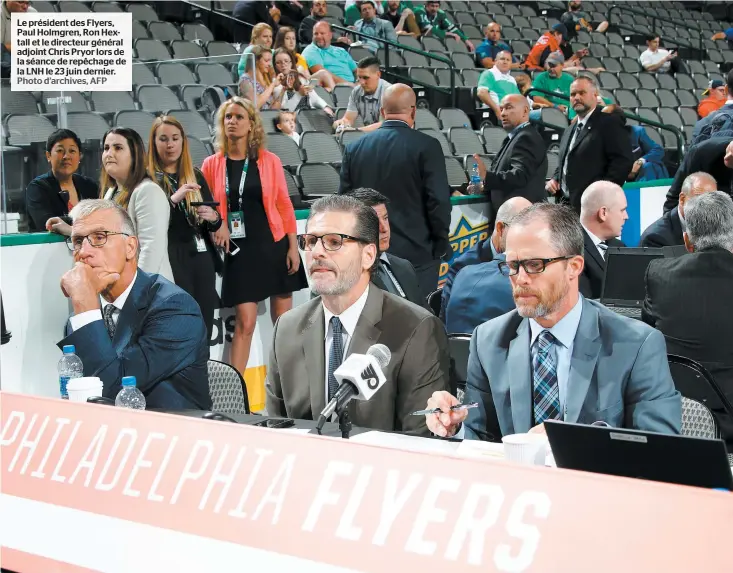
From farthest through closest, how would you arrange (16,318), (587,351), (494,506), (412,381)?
(16,318) < (412,381) < (587,351) < (494,506)

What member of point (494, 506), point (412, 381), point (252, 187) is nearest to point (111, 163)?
point (252, 187)

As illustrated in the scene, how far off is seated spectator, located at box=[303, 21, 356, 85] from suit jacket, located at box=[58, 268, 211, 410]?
7.23 metres

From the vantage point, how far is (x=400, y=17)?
1392 cm

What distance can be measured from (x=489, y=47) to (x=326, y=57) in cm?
387

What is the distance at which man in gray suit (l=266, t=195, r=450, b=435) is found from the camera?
3096 millimetres

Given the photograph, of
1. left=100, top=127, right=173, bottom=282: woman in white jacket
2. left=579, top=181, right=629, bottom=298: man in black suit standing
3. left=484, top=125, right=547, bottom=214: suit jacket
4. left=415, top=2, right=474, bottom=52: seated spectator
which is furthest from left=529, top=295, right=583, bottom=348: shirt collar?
left=415, top=2, right=474, bottom=52: seated spectator

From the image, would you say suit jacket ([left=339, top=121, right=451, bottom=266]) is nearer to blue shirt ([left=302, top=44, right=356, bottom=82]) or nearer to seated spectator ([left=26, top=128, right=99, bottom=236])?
seated spectator ([left=26, top=128, right=99, bottom=236])

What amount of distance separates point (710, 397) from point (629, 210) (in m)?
4.96

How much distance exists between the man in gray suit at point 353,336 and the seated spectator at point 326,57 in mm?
7432

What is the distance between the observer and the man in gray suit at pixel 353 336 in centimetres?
310

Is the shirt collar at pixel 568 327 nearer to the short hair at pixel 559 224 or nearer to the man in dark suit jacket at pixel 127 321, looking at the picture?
the short hair at pixel 559 224

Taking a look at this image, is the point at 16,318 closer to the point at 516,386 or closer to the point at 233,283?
the point at 233,283

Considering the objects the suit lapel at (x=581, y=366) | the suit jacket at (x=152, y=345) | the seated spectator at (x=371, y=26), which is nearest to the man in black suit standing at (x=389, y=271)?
the suit jacket at (x=152, y=345)

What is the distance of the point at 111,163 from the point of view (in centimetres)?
516
